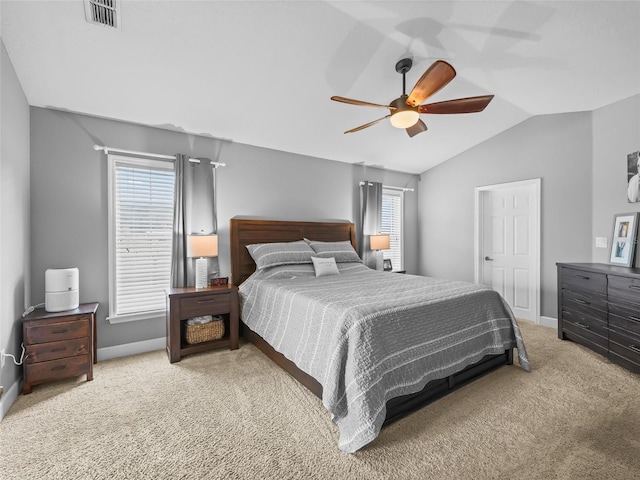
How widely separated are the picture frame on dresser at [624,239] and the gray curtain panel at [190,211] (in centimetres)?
452

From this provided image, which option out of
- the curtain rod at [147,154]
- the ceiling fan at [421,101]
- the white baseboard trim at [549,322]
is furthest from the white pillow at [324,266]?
the white baseboard trim at [549,322]

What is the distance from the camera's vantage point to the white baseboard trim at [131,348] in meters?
2.99

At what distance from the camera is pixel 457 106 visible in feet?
7.84

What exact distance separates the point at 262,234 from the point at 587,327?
382cm

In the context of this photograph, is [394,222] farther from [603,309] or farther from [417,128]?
[603,309]

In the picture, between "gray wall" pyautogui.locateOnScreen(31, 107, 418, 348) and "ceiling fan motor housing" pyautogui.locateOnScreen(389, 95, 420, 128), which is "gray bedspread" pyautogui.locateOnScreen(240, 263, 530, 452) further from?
"ceiling fan motor housing" pyautogui.locateOnScreen(389, 95, 420, 128)

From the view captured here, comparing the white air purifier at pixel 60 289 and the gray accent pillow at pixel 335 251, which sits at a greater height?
the gray accent pillow at pixel 335 251

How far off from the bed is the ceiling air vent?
2.37 metres

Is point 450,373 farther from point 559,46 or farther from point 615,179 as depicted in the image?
point 615,179

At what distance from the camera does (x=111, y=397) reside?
7.52 feet

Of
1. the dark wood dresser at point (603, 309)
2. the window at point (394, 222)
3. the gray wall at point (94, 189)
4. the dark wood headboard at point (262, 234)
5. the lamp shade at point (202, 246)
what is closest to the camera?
the dark wood dresser at point (603, 309)

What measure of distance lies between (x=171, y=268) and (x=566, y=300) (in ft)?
14.9

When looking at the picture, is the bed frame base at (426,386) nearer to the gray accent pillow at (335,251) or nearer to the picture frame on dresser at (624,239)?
the gray accent pillow at (335,251)

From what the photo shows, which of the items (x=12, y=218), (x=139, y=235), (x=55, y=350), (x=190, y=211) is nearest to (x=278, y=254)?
(x=190, y=211)
